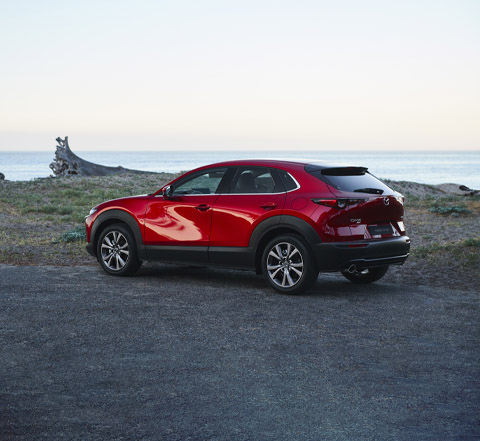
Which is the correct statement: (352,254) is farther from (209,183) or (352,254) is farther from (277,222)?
(209,183)

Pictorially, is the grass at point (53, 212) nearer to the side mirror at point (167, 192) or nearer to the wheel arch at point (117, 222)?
the wheel arch at point (117, 222)

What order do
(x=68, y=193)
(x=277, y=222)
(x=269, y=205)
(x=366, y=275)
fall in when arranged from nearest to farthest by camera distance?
1. (x=277, y=222)
2. (x=269, y=205)
3. (x=366, y=275)
4. (x=68, y=193)

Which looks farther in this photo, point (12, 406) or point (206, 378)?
Answer: point (206, 378)

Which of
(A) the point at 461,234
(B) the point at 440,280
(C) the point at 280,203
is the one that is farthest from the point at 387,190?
(A) the point at 461,234

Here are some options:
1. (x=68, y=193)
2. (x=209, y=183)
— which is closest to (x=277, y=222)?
(x=209, y=183)

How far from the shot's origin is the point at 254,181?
9.80m

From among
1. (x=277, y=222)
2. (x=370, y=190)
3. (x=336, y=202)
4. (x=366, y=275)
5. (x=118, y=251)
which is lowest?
(x=366, y=275)

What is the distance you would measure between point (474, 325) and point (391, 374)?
2.29 meters

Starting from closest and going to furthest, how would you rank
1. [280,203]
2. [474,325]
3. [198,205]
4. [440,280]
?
1. [474,325]
2. [280,203]
3. [198,205]
4. [440,280]

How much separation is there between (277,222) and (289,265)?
579 millimetres

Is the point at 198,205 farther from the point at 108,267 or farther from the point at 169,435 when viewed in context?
the point at 169,435

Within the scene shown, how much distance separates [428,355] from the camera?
6.52 meters

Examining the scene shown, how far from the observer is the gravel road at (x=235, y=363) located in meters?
4.73

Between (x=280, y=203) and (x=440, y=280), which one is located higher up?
(x=280, y=203)
